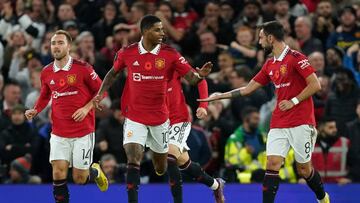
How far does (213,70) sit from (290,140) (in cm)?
608

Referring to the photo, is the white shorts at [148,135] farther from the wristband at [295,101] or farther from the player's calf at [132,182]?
the wristband at [295,101]

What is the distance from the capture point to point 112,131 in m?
17.0

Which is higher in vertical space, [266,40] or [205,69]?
[266,40]

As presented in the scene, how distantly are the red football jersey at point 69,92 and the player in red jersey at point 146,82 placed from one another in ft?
1.17

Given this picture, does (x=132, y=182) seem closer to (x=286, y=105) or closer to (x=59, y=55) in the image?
(x=59, y=55)

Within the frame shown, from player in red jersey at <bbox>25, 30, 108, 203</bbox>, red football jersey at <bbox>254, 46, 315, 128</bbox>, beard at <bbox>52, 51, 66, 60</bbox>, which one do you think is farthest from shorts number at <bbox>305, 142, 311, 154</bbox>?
beard at <bbox>52, 51, 66, 60</bbox>

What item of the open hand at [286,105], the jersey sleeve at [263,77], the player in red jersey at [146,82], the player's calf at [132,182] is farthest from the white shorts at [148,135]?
the open hand at [286,105]

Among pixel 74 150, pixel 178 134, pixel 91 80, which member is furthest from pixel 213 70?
pixel 74 150

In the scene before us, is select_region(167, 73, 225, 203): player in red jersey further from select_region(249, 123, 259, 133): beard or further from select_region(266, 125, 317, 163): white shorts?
select_region(249, 123, 259, 133): beard

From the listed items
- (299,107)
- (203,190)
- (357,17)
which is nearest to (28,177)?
(203,190)

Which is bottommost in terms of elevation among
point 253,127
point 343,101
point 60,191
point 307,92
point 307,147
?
point 60,191

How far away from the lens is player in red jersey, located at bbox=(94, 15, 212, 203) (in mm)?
13211

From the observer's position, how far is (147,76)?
13266mm

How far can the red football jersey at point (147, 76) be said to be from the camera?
43.5 ft
